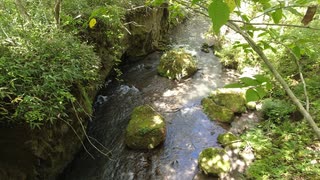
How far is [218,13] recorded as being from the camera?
2.23 ft

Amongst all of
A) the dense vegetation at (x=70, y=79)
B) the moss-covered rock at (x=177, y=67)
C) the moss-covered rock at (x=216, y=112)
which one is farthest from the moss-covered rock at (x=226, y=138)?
the moss-covered rock at (x=177, y=67)

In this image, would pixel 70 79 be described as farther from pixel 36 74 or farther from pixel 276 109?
pixel 276 109

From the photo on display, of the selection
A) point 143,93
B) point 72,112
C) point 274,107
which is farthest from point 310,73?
point 72,112

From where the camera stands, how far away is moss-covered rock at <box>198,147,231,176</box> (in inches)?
219

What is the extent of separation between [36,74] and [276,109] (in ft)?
19.4

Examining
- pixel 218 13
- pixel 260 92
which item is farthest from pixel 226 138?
pixel 218 13

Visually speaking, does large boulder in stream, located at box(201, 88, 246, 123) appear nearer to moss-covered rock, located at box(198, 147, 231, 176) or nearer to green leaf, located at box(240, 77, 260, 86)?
moss-covered rock, located at box(198, 147, 231, 176)

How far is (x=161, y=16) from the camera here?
12141 mm

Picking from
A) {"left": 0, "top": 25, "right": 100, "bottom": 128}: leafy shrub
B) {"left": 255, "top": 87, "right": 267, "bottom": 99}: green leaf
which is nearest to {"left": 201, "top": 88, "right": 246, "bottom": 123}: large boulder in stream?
{"left": 0, "top": 25, "right": 100, "bottom": 128}: leafy shrub

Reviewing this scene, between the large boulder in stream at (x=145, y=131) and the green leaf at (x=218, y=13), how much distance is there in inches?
228

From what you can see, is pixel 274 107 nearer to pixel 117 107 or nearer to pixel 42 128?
pixel 117 107

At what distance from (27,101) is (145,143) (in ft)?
10.5

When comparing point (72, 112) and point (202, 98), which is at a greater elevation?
point (72, 112)

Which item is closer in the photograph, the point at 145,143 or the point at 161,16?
the point at 145,143
